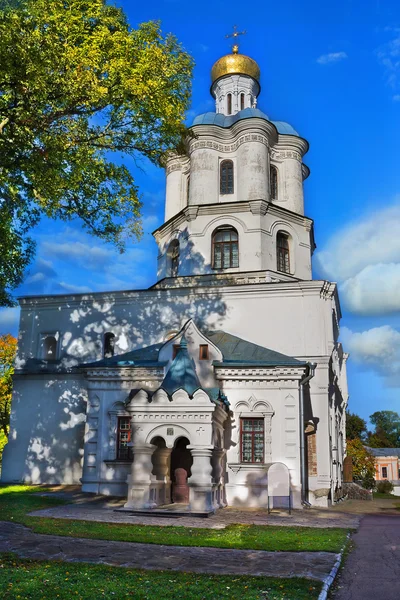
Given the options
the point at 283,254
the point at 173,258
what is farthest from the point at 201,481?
the point at 173,258

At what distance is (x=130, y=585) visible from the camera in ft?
22.2

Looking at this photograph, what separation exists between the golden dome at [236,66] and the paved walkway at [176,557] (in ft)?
81.6

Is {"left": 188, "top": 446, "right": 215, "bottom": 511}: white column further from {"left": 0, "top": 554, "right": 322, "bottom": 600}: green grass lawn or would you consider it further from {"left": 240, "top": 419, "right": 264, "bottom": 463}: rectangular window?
{"left": 0, "top": 554, "right": 322, "bottom": 600}: green grass lawn

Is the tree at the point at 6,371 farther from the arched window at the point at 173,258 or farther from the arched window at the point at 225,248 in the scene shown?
the arched window at the point at 225,248

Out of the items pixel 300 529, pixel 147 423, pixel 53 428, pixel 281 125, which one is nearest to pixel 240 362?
pixel 147 423

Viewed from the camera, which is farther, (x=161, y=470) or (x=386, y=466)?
(x=386, y=466)

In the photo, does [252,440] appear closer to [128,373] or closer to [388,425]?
[128,373]

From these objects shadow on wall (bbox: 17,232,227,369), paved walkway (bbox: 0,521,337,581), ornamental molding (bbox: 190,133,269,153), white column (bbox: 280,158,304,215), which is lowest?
paved walkway (bbox: 0,521,337,581)

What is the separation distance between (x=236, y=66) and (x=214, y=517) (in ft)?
74.6

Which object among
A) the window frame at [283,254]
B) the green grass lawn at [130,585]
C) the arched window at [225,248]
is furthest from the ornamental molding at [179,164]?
the green grass lawn at [130,585]

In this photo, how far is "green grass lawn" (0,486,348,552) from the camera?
9.91m

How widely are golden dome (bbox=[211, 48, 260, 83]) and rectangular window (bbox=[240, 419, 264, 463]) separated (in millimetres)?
18788

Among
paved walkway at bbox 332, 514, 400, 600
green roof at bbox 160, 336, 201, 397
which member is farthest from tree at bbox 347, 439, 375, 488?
paved walkway at bbox 332, 514, 400, 600

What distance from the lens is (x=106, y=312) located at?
2380 cm
